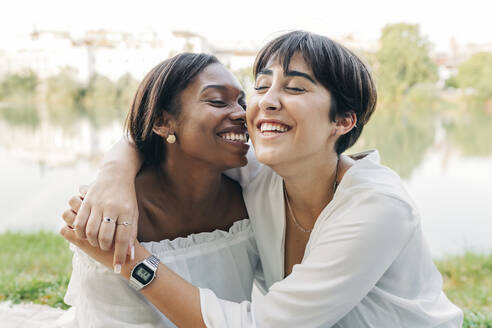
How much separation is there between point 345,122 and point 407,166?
1486 cm

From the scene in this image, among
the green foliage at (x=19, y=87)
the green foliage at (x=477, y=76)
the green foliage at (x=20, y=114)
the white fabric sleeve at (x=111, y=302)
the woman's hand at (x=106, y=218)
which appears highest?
the woman's hand at (x=106, y=218)

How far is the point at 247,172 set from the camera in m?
2.08

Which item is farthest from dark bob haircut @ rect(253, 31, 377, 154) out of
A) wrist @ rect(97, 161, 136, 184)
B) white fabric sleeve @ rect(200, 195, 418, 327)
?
wrist @ rect(97, 161, 136, 184)

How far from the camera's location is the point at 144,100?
72.9 inches

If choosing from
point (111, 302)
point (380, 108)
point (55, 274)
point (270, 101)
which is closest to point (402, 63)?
point (380, 108)

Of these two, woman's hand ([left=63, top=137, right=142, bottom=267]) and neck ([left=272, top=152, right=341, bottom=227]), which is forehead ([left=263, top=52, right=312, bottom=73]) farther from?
woman's hand ([left=63, top=137, right=142, bottom=267])

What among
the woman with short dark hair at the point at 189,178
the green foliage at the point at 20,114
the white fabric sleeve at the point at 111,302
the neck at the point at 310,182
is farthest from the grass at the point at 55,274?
the green foliage at the point at 20,114

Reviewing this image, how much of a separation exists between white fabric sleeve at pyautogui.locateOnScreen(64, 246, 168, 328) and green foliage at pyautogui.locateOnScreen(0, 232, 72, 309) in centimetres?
142

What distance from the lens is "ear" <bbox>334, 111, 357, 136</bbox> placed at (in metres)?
1.66

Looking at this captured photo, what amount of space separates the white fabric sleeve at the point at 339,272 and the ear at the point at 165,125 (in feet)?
A: 2.31

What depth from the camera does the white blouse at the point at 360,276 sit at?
1.42 meters

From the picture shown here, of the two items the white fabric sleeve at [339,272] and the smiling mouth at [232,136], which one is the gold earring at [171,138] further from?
the white fabric sleeve at [339,272]

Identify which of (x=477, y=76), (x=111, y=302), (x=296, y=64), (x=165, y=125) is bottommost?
(x=477, y=76)

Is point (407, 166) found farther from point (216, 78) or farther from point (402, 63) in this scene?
point (216, 78)
